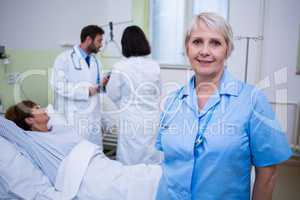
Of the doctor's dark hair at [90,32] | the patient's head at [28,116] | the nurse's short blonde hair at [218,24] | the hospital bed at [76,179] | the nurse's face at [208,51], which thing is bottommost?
the hospital bed at [76,179]

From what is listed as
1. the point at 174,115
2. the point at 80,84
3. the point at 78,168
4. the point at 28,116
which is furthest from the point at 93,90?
the point at 174,115

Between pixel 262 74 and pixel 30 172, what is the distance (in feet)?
6.54

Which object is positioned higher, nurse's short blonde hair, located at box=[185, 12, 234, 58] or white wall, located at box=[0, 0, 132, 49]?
white wall, located at box=[0, 0, 132, 49]

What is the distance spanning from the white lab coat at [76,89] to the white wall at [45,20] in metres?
0.86

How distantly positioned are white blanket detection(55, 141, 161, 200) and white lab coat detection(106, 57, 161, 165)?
2.32 feet

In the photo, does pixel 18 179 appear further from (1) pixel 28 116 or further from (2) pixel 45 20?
(2) pixel 45 20

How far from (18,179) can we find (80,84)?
1067 millimetres

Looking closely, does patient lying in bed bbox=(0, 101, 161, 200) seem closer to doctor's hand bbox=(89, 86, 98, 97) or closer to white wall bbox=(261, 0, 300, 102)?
doctor's hand bbox=(89, 86, 98, 97)

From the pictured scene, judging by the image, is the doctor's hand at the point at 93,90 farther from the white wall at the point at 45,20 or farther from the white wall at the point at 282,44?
the white wall at the point at 282,44

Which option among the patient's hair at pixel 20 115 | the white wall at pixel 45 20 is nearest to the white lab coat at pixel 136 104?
the patient's hair at pixel 20 115

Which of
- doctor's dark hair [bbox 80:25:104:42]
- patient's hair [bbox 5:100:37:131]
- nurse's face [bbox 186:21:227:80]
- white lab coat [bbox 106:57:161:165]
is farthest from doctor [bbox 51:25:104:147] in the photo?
nurse's face [bbox 186:21:227:80]

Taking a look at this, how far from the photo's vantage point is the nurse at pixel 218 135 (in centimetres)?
93

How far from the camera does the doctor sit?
240 centimetres

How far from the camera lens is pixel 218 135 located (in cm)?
94
